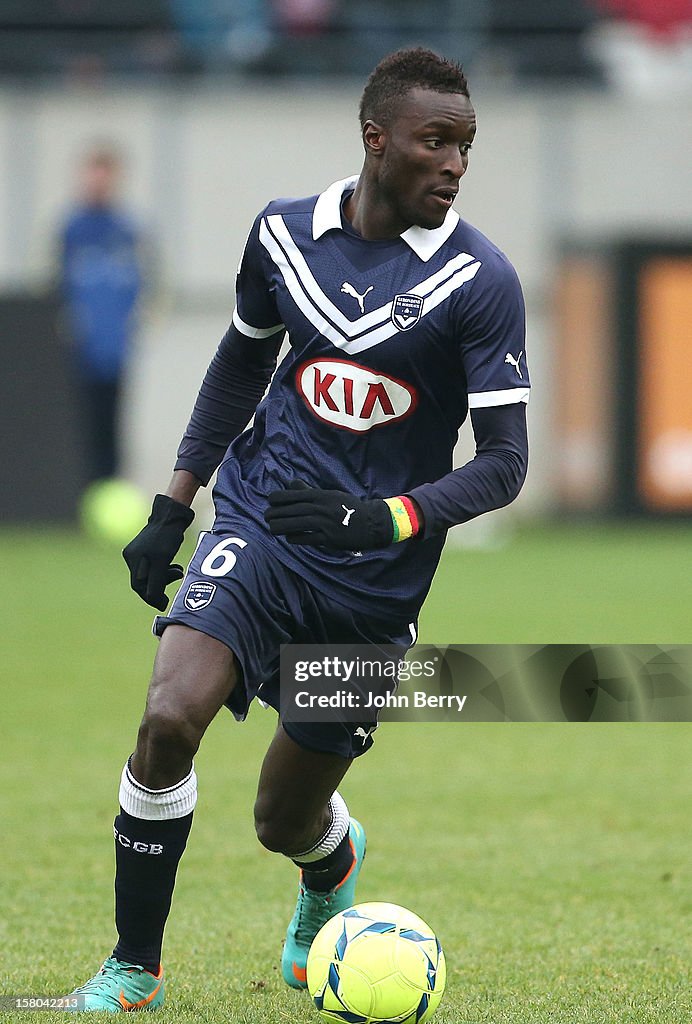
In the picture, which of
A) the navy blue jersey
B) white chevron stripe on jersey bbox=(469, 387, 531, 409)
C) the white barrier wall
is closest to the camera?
white chevron stripe on jersey bbox=(469, 387, 531, 409)

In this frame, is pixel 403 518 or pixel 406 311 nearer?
pixel 403 518

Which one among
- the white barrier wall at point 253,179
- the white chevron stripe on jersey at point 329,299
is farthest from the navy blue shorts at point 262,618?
the white barrier wall at point 253,179

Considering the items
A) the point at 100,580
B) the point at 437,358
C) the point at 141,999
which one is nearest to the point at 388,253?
the point at 437,358

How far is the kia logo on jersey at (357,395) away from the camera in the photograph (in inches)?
169

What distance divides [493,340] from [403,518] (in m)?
0.51

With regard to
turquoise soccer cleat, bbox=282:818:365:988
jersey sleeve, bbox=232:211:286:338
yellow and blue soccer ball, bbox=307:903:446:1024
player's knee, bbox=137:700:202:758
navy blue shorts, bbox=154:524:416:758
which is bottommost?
turquoise soccer cleat, bbox=282:818:365:988

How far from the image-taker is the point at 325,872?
472 centimetres

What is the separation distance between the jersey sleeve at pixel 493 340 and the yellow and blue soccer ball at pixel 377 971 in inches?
49.6

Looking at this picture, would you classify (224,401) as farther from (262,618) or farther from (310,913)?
(310,913)

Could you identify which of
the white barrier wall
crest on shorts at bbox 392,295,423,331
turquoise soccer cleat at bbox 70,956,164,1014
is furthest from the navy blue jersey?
the white barrier wall

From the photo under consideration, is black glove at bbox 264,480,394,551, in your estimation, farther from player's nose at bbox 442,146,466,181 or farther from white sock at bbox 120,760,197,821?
player's nose at bbox 442,146,466,181

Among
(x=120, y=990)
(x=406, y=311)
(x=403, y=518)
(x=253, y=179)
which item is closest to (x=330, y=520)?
(x=403, y=518)

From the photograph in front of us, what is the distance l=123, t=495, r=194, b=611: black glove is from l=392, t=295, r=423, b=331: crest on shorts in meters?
0.78

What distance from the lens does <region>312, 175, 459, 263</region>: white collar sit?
4.30 metres
